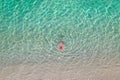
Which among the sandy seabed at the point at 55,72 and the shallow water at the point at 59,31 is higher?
the shallow water at the point at 59,31

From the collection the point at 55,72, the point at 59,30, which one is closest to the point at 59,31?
the point at 59,30

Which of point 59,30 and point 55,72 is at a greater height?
point 59,30

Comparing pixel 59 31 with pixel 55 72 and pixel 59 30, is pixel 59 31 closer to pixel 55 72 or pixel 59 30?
pixel 59 30

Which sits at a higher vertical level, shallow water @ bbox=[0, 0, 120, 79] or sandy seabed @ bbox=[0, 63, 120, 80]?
shallow water @ bbox=[0, 0, 120, 79]
